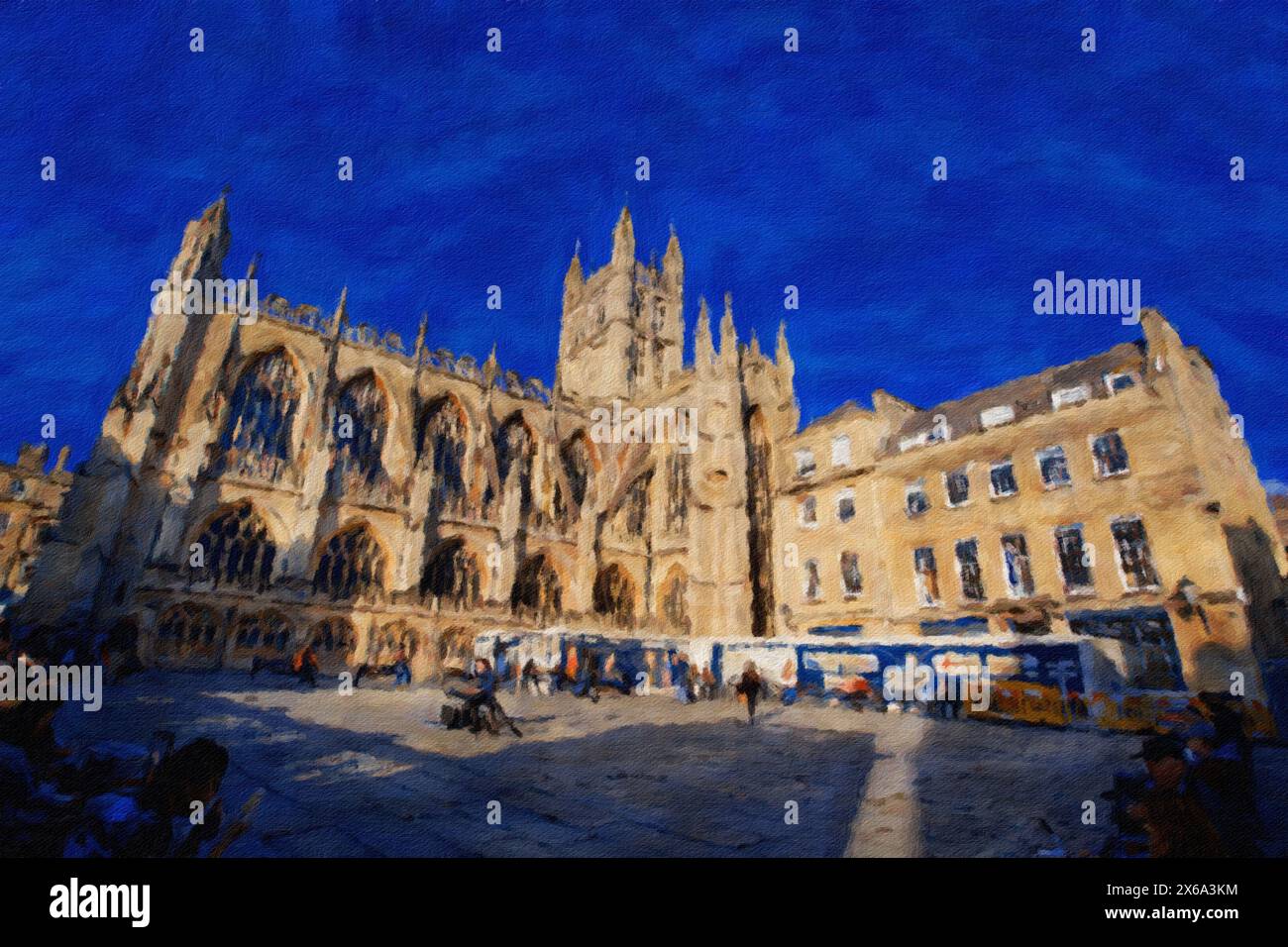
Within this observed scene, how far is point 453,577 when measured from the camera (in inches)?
1005

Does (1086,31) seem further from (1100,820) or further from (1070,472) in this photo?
(1070,472)

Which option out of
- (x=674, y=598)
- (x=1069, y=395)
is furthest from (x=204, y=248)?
(x=1069, y=395)

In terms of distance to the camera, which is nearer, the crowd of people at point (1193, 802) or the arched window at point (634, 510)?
the crowd of people at point (1193, 802)

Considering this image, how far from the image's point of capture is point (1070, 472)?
15.9 metres

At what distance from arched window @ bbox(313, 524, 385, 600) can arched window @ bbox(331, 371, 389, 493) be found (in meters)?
2.01

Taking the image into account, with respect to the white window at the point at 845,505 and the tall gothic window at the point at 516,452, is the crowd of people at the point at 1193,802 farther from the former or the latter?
the tall gothic window at the point at 516,452

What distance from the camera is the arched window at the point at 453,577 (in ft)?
80.6

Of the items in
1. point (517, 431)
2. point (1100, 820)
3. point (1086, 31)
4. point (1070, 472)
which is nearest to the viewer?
point (1100, 820)
